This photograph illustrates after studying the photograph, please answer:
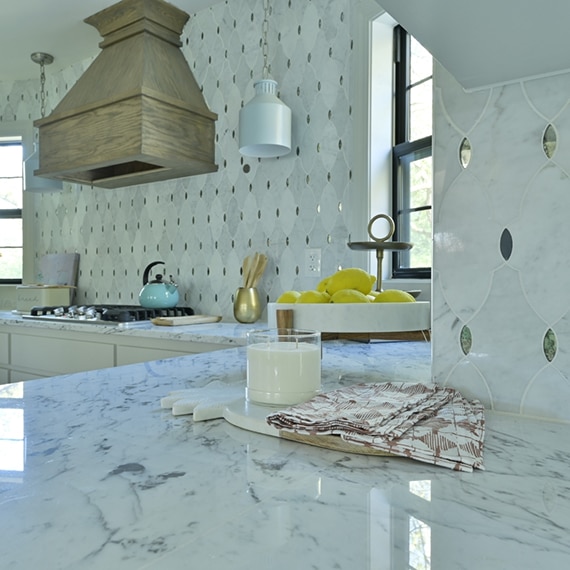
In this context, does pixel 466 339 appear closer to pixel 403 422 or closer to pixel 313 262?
pixel 403 422

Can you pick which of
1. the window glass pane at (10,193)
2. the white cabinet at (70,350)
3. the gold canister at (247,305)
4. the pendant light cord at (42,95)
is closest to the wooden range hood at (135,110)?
the gold canister at (247,305)

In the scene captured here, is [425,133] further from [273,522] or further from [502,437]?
[273,522]

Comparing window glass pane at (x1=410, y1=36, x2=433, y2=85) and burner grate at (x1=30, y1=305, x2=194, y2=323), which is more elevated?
window glass pane at (x1=410, y1=36, x2=433, y2=85)

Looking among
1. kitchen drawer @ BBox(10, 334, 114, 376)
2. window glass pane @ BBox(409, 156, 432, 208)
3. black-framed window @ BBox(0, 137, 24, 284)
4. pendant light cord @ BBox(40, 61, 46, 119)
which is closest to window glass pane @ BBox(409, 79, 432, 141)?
window glass pane @ BBox(409, 156, 432, 208)

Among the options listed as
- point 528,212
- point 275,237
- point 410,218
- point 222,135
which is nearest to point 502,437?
point 528,212

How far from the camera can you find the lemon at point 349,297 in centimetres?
92

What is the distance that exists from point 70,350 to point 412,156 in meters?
1.85

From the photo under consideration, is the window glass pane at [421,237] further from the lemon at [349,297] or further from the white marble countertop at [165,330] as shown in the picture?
the lemon at [349,297]

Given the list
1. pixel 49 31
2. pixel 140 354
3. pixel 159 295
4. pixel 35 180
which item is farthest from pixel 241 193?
pixel 49 31

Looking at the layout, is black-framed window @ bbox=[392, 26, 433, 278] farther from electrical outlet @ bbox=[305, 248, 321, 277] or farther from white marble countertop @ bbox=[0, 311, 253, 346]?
white marble countertop @ bbox=[0, 311, 253, 346]

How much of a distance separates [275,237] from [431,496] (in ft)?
7.14

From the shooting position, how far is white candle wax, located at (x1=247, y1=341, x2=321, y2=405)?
71 cm

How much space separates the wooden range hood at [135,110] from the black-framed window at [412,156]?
93 centimetres

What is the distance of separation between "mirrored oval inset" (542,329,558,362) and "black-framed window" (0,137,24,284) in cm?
399
